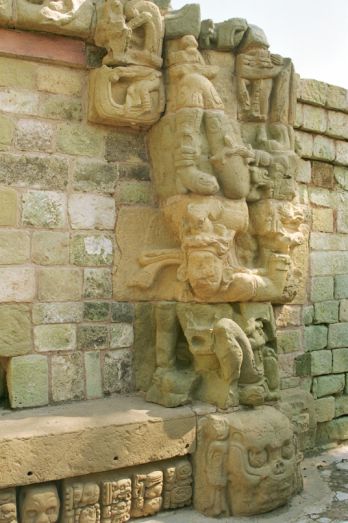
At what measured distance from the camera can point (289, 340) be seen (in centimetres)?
467

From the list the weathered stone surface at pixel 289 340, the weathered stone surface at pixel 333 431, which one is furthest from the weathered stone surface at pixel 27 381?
the weathered stone surface at pixel 333 431

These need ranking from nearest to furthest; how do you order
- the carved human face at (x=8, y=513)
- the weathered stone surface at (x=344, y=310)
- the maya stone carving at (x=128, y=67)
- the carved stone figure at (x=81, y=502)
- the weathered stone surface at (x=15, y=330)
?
the carved human face at (x=8, y=513) → the carved stone figure at (x=81, y=502) → the weathered stone surface at (x=15, y=330) → the maya stone carving at (x=128, y=67) → the weathered stone surface at (x=344, y=310)

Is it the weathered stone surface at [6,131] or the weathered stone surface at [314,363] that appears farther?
the weathered stone surface at [314,363]

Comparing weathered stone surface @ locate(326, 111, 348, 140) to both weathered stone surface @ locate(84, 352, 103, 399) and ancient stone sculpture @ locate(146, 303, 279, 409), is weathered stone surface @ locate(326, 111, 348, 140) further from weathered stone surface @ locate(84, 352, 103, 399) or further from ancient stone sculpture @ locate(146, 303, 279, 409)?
weathered stone surface @ locate(84, 352, 103, 399)

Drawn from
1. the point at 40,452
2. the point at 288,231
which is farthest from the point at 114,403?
the point at 288,231

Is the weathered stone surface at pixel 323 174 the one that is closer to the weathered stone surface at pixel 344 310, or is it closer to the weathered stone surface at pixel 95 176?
the weathered stone surface at pixel 344 310

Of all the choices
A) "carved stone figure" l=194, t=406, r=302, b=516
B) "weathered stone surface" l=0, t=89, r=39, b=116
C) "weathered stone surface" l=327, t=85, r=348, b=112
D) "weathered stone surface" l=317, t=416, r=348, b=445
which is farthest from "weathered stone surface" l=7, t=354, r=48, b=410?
"weathered stone surface" l=327, t=85, r=348, b=112

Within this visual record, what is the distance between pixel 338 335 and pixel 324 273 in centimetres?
55

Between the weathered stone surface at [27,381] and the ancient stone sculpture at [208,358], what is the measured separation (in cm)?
67

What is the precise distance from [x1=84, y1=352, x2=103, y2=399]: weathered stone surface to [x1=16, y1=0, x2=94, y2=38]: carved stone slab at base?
2.04 metres

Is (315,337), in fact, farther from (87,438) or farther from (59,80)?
(59,80)

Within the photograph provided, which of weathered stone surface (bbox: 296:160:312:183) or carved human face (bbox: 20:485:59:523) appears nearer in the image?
carved human face (bbox: 20:485:59:523)

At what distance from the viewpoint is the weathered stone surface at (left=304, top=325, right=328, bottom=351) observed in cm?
480

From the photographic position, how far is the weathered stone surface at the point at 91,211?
3828mm
